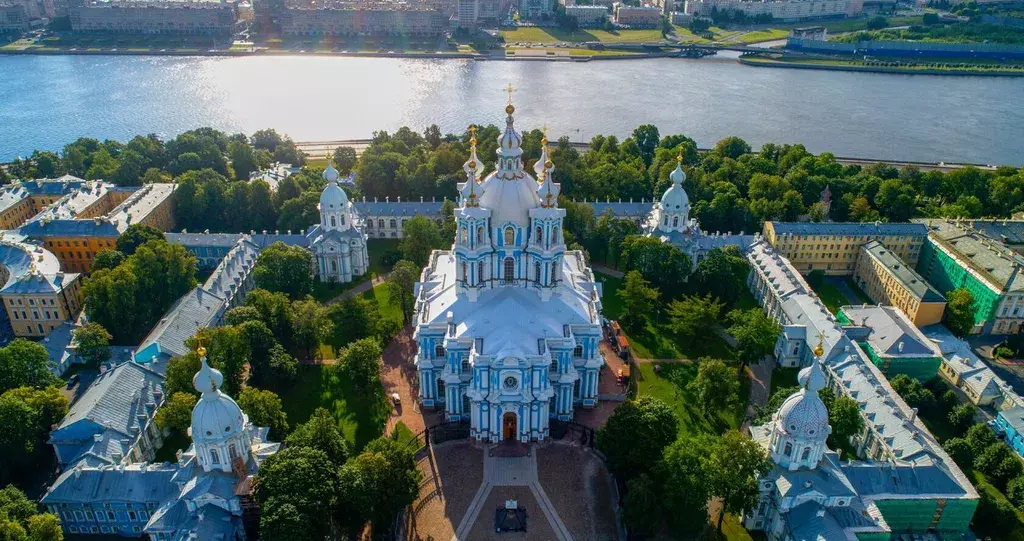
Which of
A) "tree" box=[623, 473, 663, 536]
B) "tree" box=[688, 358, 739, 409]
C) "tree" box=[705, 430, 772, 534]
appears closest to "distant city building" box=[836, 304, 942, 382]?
"tree" box=[688, 358, 739, 409]

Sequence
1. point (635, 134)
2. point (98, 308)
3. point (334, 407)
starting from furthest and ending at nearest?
point (635, 134)
point (98, 308)
point (334, 407)

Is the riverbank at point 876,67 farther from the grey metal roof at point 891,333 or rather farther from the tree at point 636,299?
the tree at point 636,299

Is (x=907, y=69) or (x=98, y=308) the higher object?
(x=907, y=69)

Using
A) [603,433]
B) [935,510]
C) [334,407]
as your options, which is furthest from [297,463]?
[935,510]

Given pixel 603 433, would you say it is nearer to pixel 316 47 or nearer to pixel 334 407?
pixel 334 407

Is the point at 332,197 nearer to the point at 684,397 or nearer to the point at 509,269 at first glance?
the point at 509,269

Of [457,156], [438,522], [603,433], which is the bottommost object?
[438,522]
